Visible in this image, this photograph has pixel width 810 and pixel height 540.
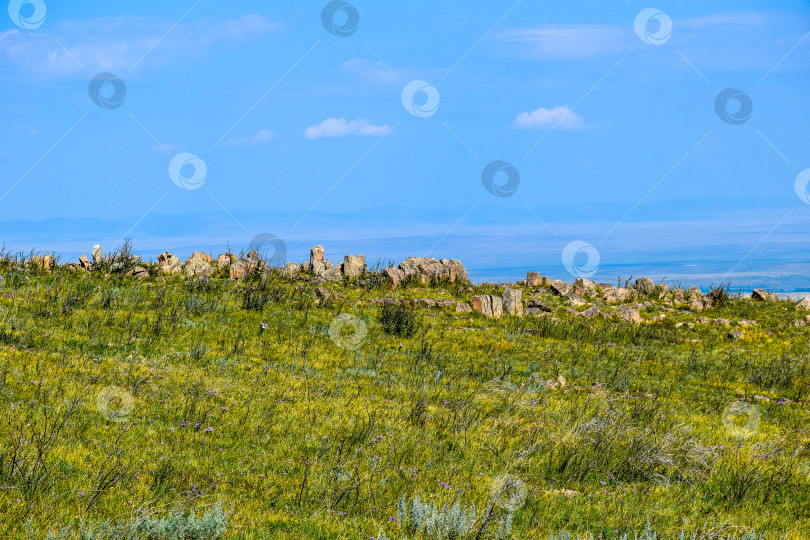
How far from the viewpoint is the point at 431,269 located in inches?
1014

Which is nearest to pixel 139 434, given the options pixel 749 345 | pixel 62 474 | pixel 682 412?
pixel 62 474

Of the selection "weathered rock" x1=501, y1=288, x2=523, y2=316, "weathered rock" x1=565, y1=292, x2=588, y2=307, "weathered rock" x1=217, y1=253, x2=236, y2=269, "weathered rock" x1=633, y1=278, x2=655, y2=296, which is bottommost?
"weathered rock" x1=501, y1=288, x2=523, y2=316

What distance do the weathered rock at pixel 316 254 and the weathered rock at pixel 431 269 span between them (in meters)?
3.22

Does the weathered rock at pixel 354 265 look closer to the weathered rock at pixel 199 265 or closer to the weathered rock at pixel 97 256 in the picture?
the weathered rock at pixel 199 265

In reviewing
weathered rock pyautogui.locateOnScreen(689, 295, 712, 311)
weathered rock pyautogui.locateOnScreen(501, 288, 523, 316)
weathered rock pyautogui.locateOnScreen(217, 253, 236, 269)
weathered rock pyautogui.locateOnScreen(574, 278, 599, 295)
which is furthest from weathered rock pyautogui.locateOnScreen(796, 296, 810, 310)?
weathered rock pyautogui.locateOnScreen(217, 253, 236, 269)

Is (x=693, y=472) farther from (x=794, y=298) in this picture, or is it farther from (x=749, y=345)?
(x=794, y=298)

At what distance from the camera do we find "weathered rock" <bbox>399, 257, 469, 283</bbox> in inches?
992

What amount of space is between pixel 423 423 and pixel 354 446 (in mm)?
1424

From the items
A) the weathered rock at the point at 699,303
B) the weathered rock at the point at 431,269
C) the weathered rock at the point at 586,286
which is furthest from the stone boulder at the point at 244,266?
the weathered rock at the point at 699,303

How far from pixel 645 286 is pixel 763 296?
4.68 m

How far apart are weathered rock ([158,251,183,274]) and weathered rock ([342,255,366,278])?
5938mm

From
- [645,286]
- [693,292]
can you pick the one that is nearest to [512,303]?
[645,286]

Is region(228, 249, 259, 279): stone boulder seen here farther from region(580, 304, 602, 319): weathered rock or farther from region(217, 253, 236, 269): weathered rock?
region(580, 304, 602, 319): weathered rock

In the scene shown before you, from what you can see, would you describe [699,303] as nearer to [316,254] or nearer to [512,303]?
[512,303]
